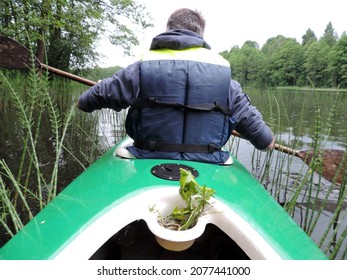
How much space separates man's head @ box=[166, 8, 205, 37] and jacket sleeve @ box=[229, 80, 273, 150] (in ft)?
1.32

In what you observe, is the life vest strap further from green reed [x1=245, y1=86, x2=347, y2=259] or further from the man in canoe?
green reed [x1=245, y1=86, x2=347, y2=259]

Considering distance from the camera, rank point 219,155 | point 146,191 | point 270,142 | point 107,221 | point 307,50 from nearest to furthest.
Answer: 1. point 107,221
2. point 146,191
3. point 219,155
4. point 270,142
5. point 307,50

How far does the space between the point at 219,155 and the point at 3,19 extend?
1221cm

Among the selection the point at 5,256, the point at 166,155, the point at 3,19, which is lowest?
the point at 5,256

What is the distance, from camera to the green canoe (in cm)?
94

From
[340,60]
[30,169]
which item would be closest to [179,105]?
[30,169]

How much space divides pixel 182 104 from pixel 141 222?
2.25 ft

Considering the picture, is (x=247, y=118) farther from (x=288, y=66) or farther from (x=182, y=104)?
(x=288, y=66)

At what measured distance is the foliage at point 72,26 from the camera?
819cm

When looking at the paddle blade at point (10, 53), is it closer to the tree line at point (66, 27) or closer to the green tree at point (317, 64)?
the tree line at point (66, 27)

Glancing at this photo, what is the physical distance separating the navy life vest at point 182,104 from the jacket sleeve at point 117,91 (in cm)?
5

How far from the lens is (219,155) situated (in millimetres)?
1716

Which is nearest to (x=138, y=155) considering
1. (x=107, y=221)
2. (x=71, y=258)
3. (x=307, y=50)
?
(x=107, y=221)

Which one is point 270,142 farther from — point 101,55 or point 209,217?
point 101,55
